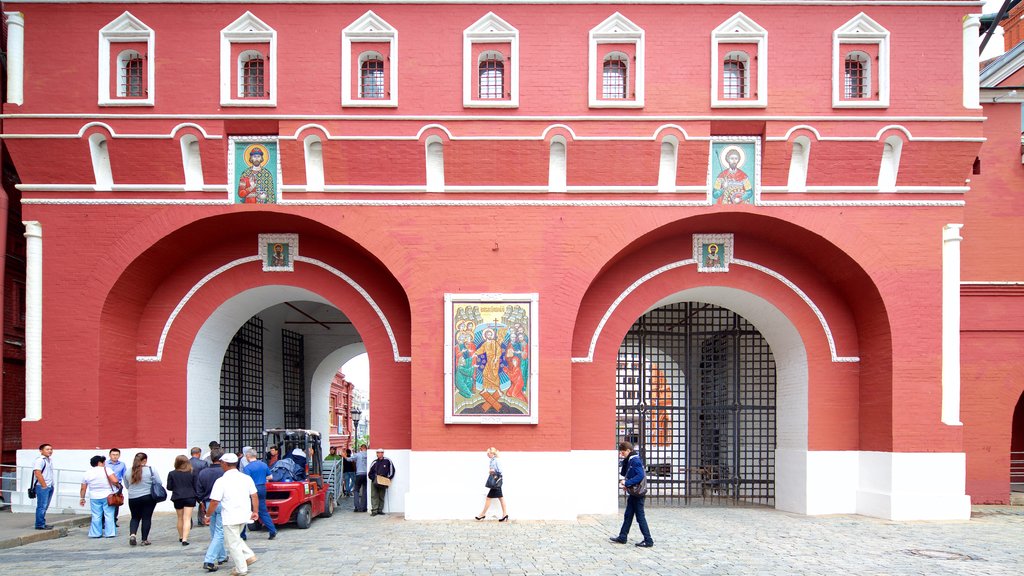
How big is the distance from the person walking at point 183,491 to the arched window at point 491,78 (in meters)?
8.03

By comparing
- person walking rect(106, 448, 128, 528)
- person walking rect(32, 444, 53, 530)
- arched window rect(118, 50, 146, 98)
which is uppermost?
arched window rect(118, 50, 146, 98)

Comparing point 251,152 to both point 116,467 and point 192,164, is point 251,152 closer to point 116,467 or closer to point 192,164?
point 192,164

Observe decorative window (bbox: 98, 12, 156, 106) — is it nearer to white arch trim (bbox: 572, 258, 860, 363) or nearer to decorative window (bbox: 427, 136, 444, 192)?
decorative window (bbox: 427, 136, 444, 192)

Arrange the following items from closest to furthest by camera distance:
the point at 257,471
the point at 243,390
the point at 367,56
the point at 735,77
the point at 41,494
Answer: the point at 257,471 < the point at 41,494 < the point at 367,56 < the point at 735,77 < the point at 243,390

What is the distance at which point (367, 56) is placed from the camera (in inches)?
567

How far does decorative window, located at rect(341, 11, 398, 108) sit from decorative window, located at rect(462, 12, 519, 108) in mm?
1296

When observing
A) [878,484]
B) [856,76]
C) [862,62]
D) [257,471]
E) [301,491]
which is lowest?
[878,484]

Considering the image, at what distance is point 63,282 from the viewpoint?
14070mm

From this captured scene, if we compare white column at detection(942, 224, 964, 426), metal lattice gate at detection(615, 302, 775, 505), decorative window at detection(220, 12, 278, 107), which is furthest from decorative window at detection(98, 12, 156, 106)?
white column at detection(942, 224, 964, 426)

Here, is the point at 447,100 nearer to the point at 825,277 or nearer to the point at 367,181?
the point at 367,181

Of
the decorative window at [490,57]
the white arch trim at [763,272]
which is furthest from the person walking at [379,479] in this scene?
the decorative window at [490,57]

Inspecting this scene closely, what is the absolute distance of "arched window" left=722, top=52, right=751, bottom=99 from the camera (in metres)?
14.5

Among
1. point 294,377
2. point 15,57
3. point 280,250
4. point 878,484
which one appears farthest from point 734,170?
point 294,377

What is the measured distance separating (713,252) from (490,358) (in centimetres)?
492
